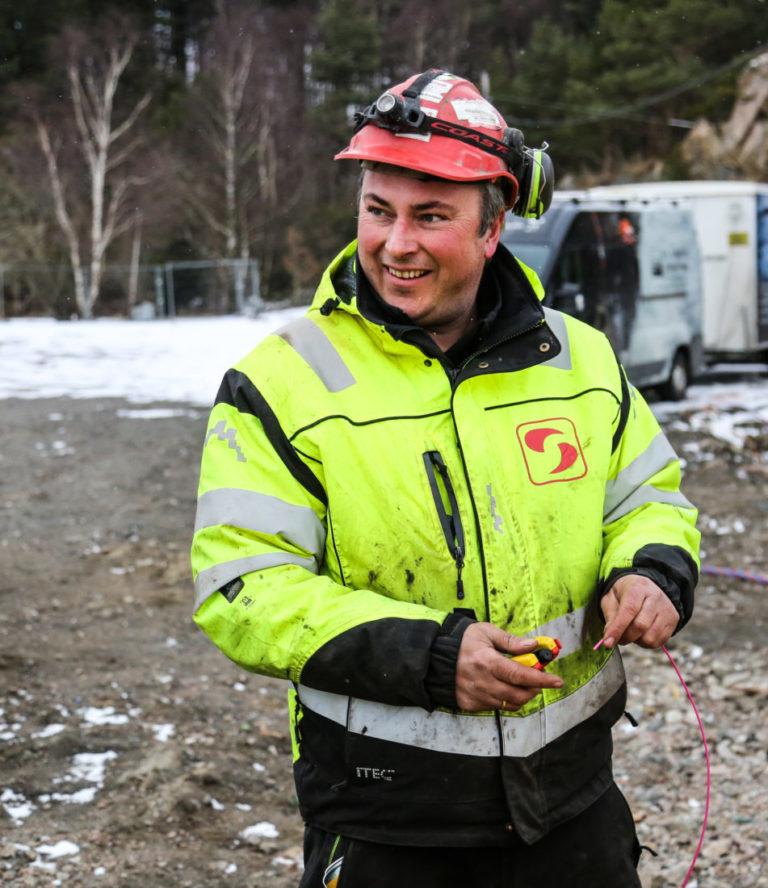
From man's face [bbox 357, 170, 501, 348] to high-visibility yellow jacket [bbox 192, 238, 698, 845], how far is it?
0.08 metres

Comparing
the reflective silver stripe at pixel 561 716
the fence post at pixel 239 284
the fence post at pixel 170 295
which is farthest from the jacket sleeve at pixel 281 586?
the fence post at pixel 170 295

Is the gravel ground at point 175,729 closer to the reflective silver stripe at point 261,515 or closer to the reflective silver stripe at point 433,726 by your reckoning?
the reflective silver stripe at point 433,726

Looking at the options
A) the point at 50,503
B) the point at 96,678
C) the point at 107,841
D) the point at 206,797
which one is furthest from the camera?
the point at 50,503

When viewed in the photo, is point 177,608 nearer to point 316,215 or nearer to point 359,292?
point 359,292

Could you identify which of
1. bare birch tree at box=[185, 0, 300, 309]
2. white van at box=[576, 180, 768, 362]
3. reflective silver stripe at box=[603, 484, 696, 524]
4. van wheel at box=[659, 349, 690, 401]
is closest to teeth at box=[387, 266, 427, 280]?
reflective silver stripe at box=[603, 484, 696, 524]

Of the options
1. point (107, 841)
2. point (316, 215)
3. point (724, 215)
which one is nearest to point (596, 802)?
point (107, 841)

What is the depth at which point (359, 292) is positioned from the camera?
221cm

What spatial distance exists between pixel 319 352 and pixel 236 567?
449 mm

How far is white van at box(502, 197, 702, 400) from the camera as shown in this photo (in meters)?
11.0

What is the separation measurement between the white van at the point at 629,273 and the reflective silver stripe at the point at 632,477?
8127 mm

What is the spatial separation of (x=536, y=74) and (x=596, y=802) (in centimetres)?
3851

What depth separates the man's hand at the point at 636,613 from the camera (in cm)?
208

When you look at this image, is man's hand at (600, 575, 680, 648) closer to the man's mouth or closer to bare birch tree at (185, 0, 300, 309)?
the man's mouth

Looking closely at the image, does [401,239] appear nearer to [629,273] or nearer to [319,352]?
[319,352]
